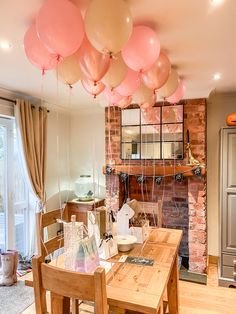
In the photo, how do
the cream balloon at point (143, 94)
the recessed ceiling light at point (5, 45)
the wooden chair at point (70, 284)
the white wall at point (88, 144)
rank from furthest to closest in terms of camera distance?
the white wall at point (88, 144) < the cream balloon at point (143, 94) < the recessed ceiling light at point (5, 45) < the wooden chair at point (70, 284)

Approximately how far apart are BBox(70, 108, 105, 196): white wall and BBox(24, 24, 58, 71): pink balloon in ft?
8.12

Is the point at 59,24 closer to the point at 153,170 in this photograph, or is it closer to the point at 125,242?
the point at 125,242

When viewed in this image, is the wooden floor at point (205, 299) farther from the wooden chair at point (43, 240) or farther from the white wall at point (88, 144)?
the white wall at point (88, 144)

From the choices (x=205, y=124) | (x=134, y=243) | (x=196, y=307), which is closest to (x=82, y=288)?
(x=134, y=243)

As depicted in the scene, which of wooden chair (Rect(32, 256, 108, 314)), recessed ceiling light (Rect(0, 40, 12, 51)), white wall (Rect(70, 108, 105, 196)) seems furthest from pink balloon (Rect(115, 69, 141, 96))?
white wall (Rect(70, 108, 105, 196))

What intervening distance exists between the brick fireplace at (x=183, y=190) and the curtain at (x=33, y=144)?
2.99 ft

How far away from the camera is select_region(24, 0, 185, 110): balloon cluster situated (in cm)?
116

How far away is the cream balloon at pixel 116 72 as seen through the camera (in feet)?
5.34

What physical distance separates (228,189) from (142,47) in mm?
2144

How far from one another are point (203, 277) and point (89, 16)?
313cm

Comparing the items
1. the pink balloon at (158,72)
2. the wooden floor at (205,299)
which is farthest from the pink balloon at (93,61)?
the wooden floor at (205,299)

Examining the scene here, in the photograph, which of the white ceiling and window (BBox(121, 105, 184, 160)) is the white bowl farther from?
window (BBox(121, 105, 184, 160))

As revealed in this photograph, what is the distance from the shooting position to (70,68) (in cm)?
165

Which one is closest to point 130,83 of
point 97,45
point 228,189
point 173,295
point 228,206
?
point 97,45
